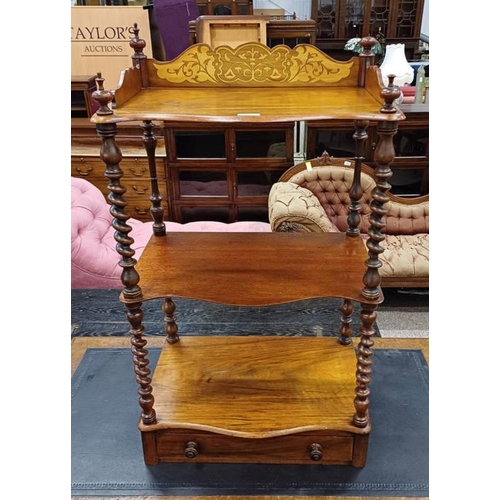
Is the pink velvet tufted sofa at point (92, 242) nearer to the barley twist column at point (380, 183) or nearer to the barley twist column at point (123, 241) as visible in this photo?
the barley twist column at point (123, 241)

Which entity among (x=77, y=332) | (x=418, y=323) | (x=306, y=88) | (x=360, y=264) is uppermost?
(x=306, y=88)

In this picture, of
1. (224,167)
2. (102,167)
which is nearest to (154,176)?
(224,167)

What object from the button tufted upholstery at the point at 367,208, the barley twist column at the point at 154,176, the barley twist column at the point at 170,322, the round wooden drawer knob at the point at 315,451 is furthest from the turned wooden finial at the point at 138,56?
the button tufted upholstery at the point at 367,208

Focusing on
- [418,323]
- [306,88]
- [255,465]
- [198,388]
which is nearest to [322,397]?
[255,465]

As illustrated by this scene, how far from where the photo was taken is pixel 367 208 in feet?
9.77

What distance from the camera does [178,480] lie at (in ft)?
4.41

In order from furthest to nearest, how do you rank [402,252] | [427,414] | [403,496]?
[402,252] < [427,414] < [403,496]

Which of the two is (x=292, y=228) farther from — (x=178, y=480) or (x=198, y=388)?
(x=178, y=480)

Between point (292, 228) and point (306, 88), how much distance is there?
1.36 meters

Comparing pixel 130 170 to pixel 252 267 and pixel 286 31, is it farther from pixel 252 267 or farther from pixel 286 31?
pixel 252 267

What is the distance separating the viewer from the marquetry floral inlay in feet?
4.13

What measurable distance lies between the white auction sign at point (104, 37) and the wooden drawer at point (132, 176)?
1.91 feet

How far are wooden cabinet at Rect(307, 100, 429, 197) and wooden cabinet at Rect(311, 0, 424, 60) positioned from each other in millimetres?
2164

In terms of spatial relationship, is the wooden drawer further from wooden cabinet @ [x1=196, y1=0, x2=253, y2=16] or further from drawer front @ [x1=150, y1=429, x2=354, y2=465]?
drawer front @ [x1=150, y1=429, x2=354, y2=465]
